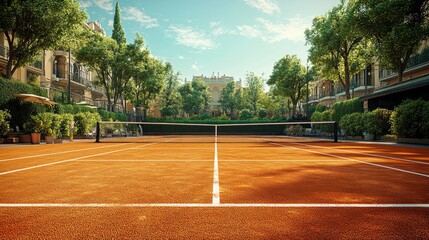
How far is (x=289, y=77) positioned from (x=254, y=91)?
1664 centimetres

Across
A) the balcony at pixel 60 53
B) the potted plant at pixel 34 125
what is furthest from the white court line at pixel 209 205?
the balcony at pixel 60 53

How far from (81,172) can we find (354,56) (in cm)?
3583

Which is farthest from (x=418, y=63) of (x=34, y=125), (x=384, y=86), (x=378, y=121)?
(x=34, y=125)

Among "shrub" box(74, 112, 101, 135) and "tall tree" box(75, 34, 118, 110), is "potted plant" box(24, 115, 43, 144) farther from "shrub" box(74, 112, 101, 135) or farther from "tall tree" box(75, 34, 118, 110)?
"tall tree" box(75, 34, 118, 110)

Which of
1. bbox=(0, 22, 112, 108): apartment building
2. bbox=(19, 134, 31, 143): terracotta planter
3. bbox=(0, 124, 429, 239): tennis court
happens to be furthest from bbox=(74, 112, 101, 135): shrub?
bbox=(0, 124, 429, 239): tennis court

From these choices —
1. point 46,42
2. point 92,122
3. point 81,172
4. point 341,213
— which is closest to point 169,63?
point 92,122

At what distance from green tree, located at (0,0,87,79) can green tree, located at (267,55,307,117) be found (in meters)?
35.5

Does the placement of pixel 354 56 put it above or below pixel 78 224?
above

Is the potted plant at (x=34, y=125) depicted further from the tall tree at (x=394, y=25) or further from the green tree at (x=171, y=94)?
the green tree at (x=171, y=94)

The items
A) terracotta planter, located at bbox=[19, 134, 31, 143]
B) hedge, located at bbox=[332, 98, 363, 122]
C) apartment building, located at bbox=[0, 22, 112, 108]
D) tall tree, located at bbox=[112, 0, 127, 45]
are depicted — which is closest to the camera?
terracotta planter, located at bbox=[19, 134, 31, 143]

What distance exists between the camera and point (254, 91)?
63.3 meters

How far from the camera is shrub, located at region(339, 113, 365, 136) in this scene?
853 inches

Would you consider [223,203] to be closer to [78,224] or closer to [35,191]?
[78,224]

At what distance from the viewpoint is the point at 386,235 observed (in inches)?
89.6
